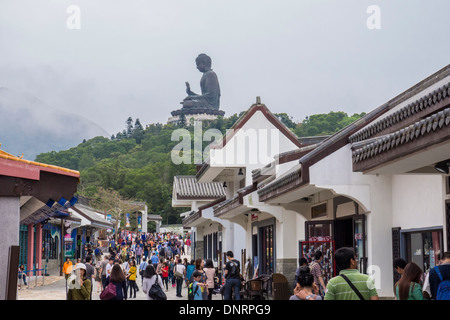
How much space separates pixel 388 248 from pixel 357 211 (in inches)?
45.7

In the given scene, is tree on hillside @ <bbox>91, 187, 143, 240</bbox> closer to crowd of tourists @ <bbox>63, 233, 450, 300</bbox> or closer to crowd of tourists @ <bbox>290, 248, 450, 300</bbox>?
crowd of tourists @ <bbox>63, 233, 450, 300</bbox>

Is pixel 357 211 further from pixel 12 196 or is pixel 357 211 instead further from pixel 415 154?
pixel 12 196

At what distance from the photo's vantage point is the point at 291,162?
21.2 meters

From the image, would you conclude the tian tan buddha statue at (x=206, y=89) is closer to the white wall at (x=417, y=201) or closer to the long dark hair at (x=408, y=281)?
the white wall at (x=417, y=201)

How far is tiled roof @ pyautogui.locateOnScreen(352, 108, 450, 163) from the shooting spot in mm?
8867

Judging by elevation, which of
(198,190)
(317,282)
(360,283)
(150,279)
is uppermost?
(198,190)

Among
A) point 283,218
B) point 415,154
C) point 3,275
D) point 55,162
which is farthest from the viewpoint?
point 55,162

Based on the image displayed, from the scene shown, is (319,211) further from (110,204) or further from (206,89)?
(206,89)

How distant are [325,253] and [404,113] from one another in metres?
4.98

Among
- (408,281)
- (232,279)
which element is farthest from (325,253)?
(408,281)

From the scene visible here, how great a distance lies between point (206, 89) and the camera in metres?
148

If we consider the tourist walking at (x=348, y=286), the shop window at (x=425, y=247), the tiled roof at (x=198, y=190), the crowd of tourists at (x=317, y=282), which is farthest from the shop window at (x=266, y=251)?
the tiled roof at (x=198, y=190)

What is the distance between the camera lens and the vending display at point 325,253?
16.1 metres
